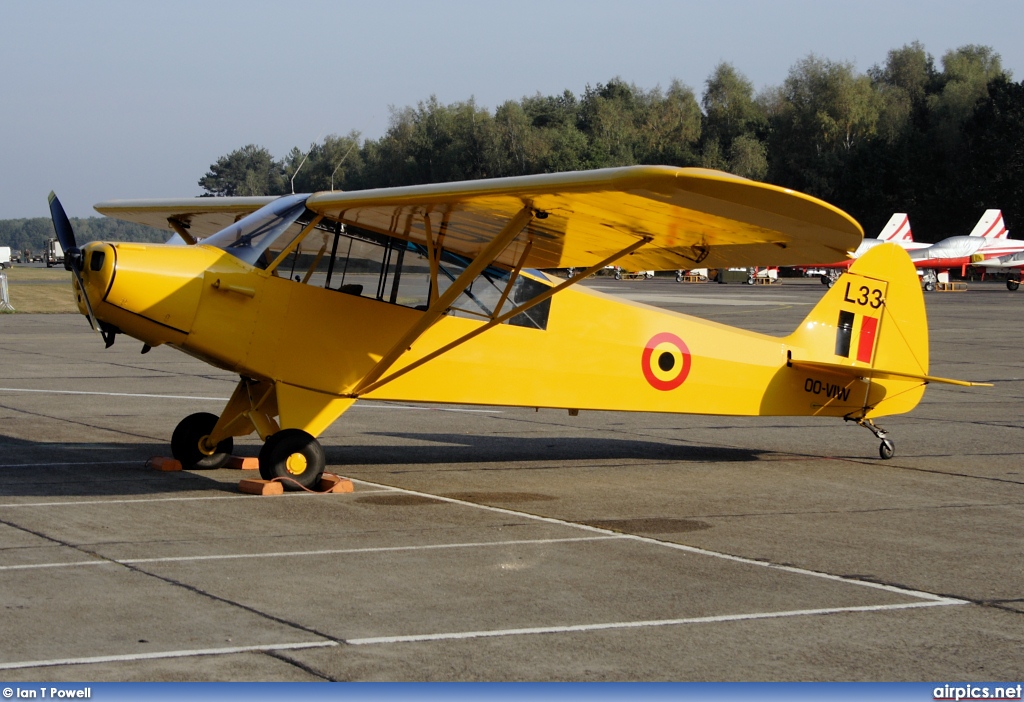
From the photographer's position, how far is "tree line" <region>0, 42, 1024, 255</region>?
289 feet

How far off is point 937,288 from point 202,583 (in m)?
69.3

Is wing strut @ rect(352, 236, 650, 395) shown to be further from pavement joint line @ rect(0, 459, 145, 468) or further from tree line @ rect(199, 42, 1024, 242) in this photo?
tree line @ rect(199, 42, 1024, 242)

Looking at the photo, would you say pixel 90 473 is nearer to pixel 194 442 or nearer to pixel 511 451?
pixel 194 442

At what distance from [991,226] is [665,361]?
69116mm

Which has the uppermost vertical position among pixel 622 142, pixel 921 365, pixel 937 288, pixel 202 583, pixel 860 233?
pixel 622 142

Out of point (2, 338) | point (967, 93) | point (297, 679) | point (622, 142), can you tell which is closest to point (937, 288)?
point (967, 93)

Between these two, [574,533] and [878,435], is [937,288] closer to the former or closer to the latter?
[878,435]

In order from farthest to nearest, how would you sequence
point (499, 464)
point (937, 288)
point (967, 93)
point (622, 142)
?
point (622, 142)
point (967, 93)
point (937, 288)
point (499, 464)

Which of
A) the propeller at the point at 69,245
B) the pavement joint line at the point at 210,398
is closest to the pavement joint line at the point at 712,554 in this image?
the propeller at the point at 69,245

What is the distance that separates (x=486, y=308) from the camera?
431 inches

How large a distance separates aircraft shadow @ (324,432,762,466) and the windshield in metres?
2.51

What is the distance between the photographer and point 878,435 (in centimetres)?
1226

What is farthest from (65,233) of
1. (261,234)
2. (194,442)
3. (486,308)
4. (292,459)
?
(486,308)

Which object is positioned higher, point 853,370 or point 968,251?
point 968,251
